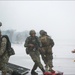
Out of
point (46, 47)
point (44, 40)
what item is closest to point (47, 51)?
point (46, 47)

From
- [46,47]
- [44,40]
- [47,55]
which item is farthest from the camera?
[47,55]

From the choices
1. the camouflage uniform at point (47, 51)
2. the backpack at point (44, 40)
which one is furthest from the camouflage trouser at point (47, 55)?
the backpack at point (44, 40)

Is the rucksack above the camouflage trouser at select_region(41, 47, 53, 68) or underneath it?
above

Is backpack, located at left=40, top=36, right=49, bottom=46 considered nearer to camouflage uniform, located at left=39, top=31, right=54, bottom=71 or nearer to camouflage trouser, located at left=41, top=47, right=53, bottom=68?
camouflage uniform, located at left=39, top=31, right=54, bottom=71

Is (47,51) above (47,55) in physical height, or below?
above

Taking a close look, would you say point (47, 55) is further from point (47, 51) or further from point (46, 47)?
point (46, 47)

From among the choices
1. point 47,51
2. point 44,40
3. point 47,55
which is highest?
point 44,40

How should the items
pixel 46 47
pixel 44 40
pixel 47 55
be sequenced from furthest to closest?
pixel 47 55 < pixel 46 47 < pixel 44 40

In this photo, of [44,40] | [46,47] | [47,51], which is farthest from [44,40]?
[47,51]

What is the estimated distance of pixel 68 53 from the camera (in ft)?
86.2

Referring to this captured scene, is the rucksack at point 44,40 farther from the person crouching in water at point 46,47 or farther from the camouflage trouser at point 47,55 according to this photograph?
the camouflage trouser at point 47,55

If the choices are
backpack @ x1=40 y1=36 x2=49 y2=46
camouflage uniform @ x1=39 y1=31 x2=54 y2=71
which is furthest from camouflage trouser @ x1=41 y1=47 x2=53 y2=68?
backpack @ x1=40 y1=36 x2=49 y2=46

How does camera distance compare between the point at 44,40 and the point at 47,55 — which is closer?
the point at 44,40

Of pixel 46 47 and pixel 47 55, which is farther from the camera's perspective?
pixel 47 55
